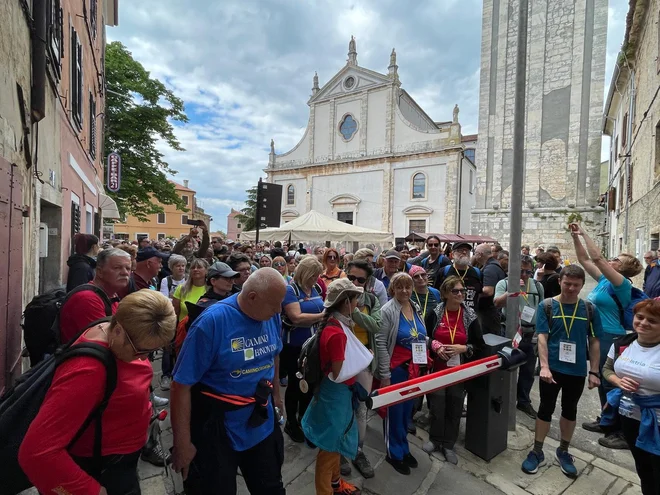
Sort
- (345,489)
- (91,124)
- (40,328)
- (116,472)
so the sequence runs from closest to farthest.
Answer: (116,472) < (40,328) < (345,489) < (91,124)

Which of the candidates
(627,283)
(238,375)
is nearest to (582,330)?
(627,283)

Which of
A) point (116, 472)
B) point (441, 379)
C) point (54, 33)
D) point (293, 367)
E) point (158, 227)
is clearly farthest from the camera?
point (158, 227)

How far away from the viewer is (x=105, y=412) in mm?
1500

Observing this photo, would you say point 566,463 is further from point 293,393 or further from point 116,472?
point 116,472

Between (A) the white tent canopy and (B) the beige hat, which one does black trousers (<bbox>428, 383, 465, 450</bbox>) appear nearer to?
(B) the beige hat

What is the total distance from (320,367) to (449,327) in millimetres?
1618

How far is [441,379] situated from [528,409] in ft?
7.77

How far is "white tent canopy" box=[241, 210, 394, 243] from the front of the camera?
11828mm

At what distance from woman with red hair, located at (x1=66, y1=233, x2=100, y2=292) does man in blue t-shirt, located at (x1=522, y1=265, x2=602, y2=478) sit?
14.7 ft

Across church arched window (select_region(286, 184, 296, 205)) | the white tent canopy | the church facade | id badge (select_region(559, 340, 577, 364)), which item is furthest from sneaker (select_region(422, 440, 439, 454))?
church arched window (select_region(286, 184, 296, 205))

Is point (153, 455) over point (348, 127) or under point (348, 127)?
under

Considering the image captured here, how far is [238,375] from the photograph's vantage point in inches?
79.0

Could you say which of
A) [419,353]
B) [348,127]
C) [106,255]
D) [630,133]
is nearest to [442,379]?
[419,353]

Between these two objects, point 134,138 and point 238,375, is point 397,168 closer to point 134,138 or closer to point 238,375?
point 134,138
